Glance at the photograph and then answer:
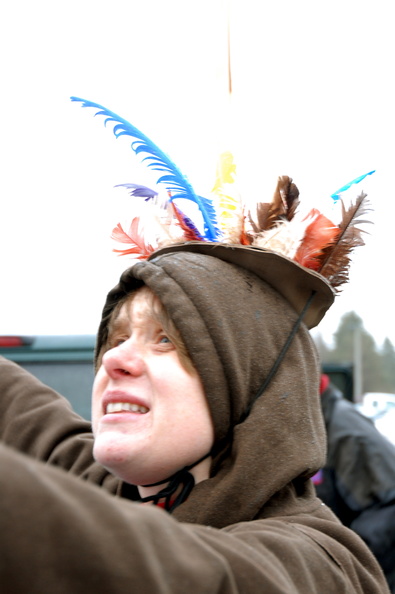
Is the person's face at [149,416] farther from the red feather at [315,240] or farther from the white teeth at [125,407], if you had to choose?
the red feather at [315,240]

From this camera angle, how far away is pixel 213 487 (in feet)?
5.34

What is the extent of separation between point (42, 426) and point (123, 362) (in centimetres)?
63

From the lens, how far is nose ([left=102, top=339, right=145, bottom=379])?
65.8 inches

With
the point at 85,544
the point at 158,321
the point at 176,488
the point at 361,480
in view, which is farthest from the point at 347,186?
the point at 85,544

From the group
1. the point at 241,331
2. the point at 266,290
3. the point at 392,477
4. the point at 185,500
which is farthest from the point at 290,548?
the point at 392,477

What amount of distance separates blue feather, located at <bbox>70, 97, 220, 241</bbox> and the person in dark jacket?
145cm

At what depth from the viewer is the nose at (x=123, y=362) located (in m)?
1.67

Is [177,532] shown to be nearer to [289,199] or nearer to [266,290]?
[266,290]

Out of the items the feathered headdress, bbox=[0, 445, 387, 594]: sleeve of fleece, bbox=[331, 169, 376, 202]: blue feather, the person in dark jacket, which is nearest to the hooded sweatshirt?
bbox=[0, 445, 387, 594]: sleeve of fleece

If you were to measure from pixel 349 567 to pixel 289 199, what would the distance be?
922mm

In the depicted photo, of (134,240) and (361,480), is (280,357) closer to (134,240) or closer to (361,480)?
(134,240)

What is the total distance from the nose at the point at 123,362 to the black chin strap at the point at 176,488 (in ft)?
0.83

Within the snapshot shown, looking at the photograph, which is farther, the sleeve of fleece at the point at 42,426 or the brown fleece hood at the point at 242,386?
the sleeve of fleece at the point at 42,426

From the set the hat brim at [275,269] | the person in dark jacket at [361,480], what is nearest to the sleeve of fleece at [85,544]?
the hat brim at [275,269]
